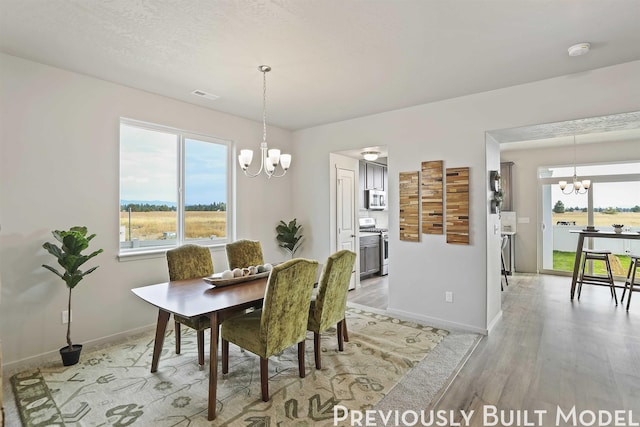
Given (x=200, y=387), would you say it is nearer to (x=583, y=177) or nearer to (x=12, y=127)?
(x=12, y=127)

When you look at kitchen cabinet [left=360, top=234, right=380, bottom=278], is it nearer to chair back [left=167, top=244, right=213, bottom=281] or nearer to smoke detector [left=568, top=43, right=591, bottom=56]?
chair back [left=167, top=244, right=213, bottom=281]

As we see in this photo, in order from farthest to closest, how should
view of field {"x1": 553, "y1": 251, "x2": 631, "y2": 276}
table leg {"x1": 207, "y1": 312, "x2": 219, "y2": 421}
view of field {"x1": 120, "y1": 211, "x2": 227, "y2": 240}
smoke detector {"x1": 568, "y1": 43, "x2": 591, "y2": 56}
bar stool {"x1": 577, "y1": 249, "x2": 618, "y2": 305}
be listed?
view of field {"x1": 553, "y1": 251, "x2": 631, "y2": 276} → bar stool {"x1": 577, "y1": 249, "x2": 618, "y2": 305} → view of field {"x1": 120, "y1": 211, "x2": 227, "y2": 240} → smoke detector {"x1": 568, "y1": 43, "x2": 591, "y2": 56} → table leg {"x1": 207, "y1": 312, "x2": 219, "y2": 421}

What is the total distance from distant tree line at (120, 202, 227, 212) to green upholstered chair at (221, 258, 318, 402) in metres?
1.94

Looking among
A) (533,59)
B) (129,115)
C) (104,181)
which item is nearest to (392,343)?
(533,59)

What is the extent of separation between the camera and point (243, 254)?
3.63 m

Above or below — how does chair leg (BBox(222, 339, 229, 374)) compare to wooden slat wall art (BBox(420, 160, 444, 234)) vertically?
below

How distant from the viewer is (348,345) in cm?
314

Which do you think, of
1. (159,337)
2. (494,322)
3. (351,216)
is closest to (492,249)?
(494,322)

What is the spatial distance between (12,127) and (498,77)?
4.44 m

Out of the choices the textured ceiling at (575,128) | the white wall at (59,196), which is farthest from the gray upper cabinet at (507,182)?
the white wall at (59,196)

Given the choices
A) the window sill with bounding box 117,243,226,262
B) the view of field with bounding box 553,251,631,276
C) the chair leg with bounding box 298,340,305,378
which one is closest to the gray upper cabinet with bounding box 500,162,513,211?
the view of field with bounding box 553,251,631,276

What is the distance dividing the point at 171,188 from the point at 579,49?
4.25 meters

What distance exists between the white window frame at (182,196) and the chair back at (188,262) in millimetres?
736

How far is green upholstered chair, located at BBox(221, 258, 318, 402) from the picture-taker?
218cm
